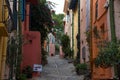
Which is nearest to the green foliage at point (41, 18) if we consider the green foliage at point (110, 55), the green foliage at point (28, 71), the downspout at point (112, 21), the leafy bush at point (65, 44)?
the green foliage at point (28, 71)

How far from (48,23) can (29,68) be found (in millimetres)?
7577

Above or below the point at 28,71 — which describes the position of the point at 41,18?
above

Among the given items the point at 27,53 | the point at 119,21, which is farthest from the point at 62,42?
the point at 119,21

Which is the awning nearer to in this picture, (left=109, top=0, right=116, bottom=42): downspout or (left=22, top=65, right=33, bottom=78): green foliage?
(left=22, top=65, right=33, bottom=78): green foliage

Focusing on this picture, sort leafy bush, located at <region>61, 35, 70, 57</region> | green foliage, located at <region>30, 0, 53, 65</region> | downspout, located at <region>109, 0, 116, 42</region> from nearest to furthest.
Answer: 1. downspout, located at <region>109, 0, 116, 42</region>
2. green foliage, located at <region>30, 0, 53, 65</region>
3. leafy bush, located at <region>61, 35, 70, 57</region>

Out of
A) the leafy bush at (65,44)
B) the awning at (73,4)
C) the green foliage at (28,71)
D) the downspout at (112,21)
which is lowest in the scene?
the green foliage at (28,71)

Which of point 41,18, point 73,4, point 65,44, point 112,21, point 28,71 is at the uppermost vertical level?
point 73,4

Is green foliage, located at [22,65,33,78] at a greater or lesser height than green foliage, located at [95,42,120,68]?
lesser

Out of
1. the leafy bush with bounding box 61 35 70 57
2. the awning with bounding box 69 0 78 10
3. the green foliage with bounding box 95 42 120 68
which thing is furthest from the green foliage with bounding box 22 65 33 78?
the leafy bush with bounding box 61 35 70 57

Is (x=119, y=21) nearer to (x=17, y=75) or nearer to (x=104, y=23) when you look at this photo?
(x=104, y=23)

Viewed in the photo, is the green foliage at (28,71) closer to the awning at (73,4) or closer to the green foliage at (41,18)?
the green foliage at (41,18)

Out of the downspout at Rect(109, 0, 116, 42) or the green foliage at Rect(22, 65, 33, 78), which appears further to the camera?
the green foliage at Rect(22, 65, 33, 78)

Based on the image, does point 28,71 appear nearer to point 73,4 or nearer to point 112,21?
point 112,21

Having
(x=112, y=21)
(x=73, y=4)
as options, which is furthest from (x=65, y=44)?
(x=112, y=21)
